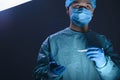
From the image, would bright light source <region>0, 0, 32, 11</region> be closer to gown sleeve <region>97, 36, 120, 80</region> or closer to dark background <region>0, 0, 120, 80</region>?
dark background <region>0, 0, 120, 80</region>

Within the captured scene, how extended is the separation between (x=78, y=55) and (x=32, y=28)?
0.68 metres

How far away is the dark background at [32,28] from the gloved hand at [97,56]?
61 cm

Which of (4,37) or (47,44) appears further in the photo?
(4,37)

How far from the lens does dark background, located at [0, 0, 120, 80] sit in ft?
8.16

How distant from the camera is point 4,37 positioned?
8.50ft

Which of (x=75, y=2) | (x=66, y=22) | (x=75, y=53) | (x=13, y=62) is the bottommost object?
(x=13, y=62)

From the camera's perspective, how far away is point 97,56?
74.2 inches

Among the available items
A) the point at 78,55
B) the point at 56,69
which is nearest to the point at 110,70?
the point at 78,55

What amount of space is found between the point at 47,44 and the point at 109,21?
73cm

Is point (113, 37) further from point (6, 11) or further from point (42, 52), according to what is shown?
point (6, 11)

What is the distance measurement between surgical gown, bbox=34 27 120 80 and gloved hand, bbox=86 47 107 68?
→ 0.11 feet

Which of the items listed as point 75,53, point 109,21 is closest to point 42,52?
point 75,53

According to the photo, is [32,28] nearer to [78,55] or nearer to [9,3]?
[9,3]

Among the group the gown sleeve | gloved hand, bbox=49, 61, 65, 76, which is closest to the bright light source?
gloved hand, bbox=49, 61, 65, 76
